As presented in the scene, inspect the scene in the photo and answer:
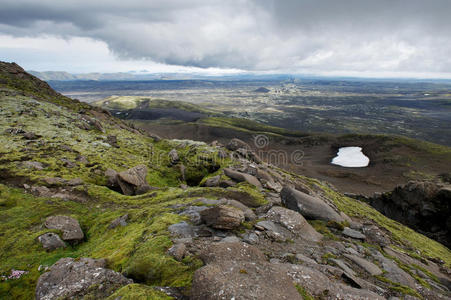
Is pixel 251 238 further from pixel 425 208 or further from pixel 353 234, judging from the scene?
pixel 425 208

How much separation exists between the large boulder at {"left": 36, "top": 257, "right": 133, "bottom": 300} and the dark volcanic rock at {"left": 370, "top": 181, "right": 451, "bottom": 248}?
1807 inches

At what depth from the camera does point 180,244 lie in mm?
12055

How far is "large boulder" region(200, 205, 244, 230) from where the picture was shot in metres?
14.3

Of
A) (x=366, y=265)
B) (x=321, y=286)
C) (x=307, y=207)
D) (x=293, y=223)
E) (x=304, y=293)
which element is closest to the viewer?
(x=304, y=293)

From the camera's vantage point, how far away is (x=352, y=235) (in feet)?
58.4

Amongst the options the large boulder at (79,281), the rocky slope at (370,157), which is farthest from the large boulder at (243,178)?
the rocky slope at (370,157)

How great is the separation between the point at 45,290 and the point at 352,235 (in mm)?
20124

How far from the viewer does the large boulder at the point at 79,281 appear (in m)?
9.65

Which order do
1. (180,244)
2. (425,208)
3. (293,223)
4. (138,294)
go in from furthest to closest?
(425,208)
(293,223)
(180,244)
(138,294)

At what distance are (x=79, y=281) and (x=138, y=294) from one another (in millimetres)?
3948

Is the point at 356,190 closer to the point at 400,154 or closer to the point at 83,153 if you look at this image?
the point at 400,154

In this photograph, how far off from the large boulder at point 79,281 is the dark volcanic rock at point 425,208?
45.9 meters

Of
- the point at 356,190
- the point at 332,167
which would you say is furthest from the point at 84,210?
the point at 332,167

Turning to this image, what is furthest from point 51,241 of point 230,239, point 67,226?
point 230,239
